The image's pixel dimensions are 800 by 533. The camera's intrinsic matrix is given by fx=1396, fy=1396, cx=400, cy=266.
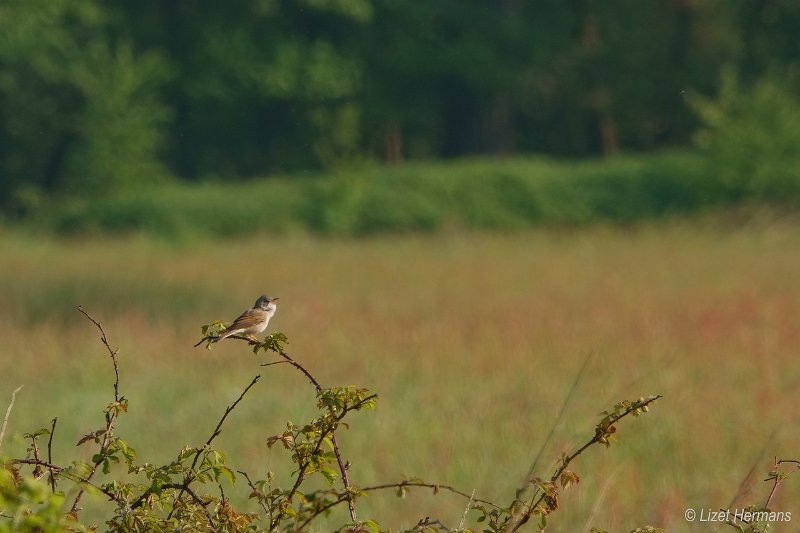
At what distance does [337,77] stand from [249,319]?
3609 cm

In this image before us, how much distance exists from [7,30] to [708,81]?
62.1 ft

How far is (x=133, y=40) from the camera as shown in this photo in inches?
1581

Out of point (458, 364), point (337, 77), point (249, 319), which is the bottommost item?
point (249, 319)

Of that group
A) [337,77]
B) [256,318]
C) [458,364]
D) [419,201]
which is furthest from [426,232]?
[256,318]

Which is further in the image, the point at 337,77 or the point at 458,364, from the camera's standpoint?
the point at 337,77

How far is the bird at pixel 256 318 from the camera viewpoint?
3.91 metres

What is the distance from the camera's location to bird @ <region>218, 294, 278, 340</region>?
3.91 m

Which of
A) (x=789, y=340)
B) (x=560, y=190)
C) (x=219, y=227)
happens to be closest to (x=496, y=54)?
(x=560, y=190)

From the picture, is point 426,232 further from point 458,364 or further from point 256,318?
point 256,318

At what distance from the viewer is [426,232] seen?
29.8 m

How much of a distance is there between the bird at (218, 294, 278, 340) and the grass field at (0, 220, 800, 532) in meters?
0.82

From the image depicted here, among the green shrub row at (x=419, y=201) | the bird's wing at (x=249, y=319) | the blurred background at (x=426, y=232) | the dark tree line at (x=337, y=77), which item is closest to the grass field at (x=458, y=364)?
the blurred background at (x=426, y=232)

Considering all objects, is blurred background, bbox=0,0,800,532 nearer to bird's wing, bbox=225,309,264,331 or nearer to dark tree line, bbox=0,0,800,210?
dark tree line, bbox=0,0,800,210

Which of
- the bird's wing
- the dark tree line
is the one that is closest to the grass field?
the bird's wing
